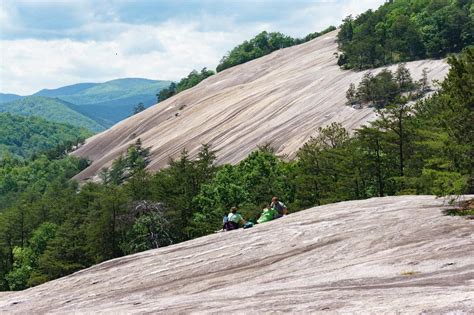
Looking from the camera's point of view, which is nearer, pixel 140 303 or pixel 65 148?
pixel 140 303

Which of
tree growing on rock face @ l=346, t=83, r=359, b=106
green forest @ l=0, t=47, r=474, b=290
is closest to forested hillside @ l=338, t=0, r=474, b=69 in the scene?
tree growing on rock face @ l=346, t=83, r=359, b=106

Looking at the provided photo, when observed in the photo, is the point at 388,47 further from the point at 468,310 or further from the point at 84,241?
the point at 468,310

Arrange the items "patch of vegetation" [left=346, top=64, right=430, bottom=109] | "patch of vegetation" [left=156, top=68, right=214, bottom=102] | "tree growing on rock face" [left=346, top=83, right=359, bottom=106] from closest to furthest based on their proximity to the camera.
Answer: "patch of vegetation" [left=346, top=64, right=430, bottom=109]
"tree growing on rock face" [left=346, top=83, right=359, bottom=106]
"patch of vegetation" [left=156, top=68, right=214, bottom=102]

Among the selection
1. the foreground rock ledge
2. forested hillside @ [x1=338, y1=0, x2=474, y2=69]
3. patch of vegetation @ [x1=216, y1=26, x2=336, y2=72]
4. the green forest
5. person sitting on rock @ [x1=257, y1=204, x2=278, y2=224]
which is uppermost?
patch of vegetation @ [x1=216, y1=26, x2=336, y2=72]

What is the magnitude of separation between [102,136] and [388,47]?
6811 centimetres

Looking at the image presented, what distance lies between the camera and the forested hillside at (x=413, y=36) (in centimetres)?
8975

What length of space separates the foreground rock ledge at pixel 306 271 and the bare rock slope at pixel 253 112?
179 ft

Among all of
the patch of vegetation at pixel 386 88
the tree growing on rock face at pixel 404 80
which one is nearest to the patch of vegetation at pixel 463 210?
the patch of vegetation at pixel 386 88

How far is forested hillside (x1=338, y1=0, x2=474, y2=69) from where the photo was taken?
294 feet

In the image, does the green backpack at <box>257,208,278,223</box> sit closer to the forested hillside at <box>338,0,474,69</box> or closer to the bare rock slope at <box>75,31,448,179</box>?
the bare rock slope at <box>75,31,448,179</box>

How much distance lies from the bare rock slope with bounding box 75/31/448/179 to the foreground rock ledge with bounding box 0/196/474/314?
5446 centimetres

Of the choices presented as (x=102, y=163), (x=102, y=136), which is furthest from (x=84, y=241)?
(x=102, y=136)

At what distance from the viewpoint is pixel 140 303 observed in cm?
1498

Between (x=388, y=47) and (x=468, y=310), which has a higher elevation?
(x=388, y=47)
